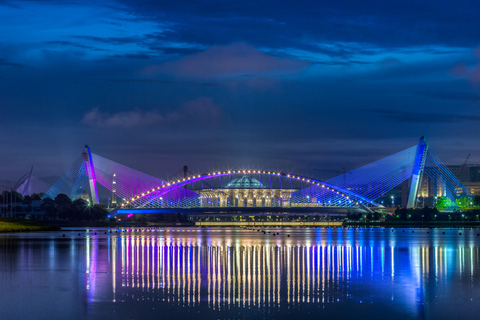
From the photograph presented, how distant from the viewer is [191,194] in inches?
6201

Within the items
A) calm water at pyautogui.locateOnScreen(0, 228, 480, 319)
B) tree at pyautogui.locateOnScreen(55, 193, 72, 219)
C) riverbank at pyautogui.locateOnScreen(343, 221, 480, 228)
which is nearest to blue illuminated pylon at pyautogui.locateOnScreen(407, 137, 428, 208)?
riverbank at pyautogui.locateOnScreen(343, 221, 480, 228)

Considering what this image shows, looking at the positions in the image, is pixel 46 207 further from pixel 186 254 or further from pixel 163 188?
pixel 186 254

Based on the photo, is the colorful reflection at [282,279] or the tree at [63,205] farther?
the tree at [63,205]

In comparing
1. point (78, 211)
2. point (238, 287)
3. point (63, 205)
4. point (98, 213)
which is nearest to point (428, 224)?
point (98, 213)

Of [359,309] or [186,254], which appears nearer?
[359,309]

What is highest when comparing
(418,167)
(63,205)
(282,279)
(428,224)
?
(418,167)

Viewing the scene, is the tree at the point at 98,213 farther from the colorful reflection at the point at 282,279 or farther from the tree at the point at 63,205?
the colorful reflection at the point at 282,279

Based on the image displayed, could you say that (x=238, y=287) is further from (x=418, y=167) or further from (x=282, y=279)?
(x=418, y=167)

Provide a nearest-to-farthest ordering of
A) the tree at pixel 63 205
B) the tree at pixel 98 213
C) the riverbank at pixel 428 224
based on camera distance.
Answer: the riverbank at pixel 428 224 < the tree at pixel 98 213 < the tree at pixel 63 205

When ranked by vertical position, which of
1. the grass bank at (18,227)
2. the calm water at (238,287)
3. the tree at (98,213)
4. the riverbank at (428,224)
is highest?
the tree at (98,213)

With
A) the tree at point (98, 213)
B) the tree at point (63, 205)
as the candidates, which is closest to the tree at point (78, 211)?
the tree at point (63, 205)

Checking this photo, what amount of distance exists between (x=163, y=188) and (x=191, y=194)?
20.2ft

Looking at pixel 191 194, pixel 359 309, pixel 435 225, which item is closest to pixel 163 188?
pixel 191 194

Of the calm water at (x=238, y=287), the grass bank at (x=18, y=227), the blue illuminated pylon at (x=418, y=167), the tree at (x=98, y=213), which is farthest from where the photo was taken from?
the tree at (x=98, y=213)
